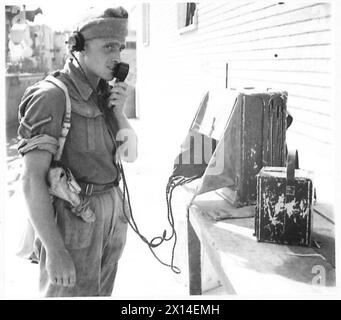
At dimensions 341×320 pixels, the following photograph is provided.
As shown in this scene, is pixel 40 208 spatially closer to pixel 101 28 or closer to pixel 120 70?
pixel 120 70

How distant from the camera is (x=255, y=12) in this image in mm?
4094

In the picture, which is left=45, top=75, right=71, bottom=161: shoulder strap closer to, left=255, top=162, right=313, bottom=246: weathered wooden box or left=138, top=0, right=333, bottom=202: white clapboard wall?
left=255, top=162, right=313, bottom=246: weathered wooden box

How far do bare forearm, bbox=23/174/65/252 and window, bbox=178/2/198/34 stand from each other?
17.5 ft

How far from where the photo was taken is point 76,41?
193cm

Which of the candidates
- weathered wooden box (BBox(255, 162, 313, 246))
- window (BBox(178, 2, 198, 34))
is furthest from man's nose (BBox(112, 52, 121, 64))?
window (BBox(178, 2, 198, 34))

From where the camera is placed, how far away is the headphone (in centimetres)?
193

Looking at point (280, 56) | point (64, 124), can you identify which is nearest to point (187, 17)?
point (280, 56)

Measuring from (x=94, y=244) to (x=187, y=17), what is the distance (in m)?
6.18

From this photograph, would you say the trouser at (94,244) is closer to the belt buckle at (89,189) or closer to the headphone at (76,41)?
the belt buckle at (89,189)

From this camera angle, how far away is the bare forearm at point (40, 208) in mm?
1719

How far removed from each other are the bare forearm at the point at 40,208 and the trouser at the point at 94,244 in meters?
0.18

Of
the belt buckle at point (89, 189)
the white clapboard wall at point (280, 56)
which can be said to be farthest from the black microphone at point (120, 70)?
the white clapboard wall at point (280, 56)
